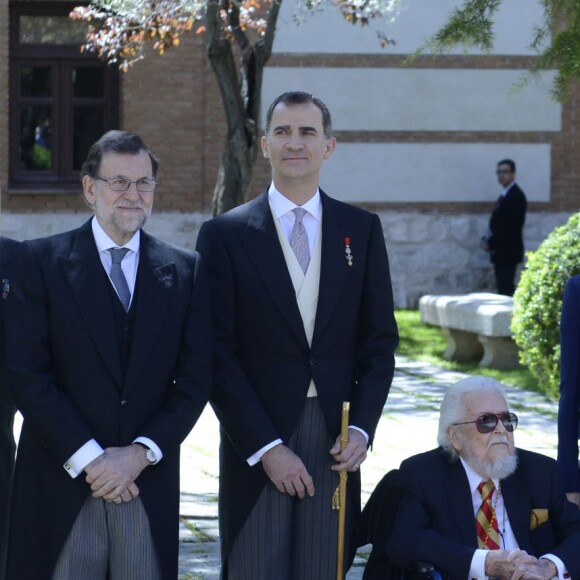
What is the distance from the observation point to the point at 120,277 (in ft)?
14.7

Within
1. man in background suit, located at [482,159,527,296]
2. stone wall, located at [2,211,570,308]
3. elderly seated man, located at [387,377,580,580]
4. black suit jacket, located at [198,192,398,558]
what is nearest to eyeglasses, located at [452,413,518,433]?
elderly seated man, located at [387,377,580,580]

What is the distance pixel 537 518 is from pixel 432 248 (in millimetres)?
14088

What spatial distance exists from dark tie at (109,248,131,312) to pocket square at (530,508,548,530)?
164 cm

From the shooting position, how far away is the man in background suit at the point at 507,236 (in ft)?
60.1

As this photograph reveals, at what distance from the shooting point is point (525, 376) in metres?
12.4

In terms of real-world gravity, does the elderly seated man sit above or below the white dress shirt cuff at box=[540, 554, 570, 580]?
above

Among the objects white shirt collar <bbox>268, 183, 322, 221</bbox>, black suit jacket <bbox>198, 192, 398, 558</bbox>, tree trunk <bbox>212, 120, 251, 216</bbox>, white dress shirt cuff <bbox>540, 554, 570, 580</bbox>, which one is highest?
tree trunk <bbox>212, 120, 251, 216</bbox>

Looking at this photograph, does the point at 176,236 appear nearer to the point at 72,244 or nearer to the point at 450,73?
the point at 450,73

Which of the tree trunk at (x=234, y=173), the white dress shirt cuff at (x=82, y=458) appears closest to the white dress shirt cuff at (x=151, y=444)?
the white dress shirt cuff at (x=82, y=458)

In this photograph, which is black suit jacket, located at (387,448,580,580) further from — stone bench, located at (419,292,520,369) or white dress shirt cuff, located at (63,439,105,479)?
stone bench, located at (419,292,520,369)

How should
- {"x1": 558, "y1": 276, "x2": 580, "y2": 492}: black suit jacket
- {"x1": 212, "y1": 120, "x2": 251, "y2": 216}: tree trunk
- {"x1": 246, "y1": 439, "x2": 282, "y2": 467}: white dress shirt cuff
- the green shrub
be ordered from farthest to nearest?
{"x1": 212, "y1": 120, "x2": 251, "y2": 216}: tree trunk, the green shrub, {"x1": 558, "y1": 276, "x2": 580, "y2": 492}: black suit jacket, {"x1": 246, "y1": 439, "x2": 282, "y2": 467}: white dress shirt cuff

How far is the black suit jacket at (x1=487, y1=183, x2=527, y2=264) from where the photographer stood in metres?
18.3

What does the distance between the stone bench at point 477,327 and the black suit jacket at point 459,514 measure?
24.7 ft

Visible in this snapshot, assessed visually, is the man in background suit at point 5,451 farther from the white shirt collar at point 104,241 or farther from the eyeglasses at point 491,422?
the eyeglasses at point 491,422
